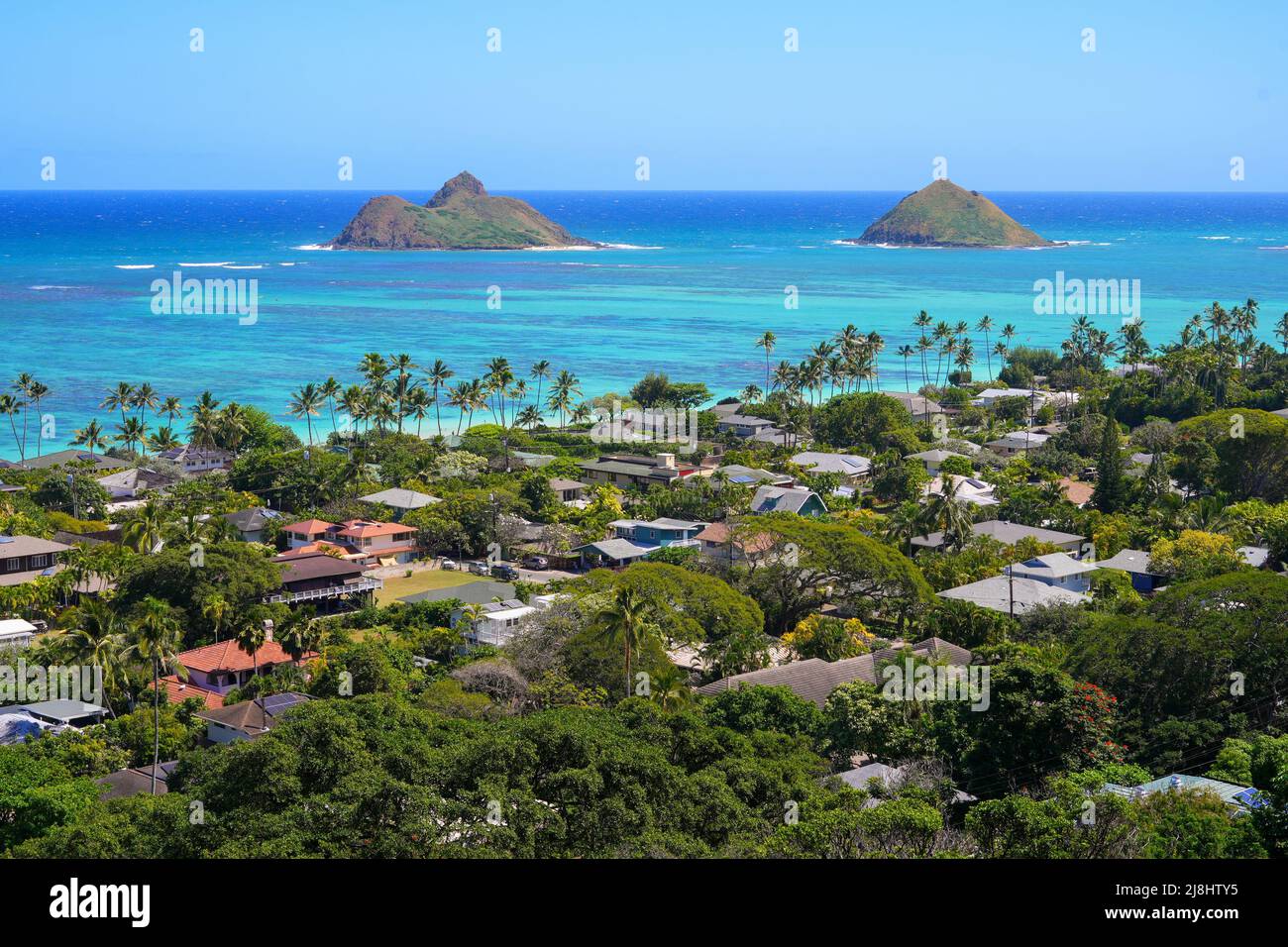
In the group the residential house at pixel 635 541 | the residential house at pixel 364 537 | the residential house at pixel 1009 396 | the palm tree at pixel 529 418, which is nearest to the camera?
the residential house at pixel 635 541

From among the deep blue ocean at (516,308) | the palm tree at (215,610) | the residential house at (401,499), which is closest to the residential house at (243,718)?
the palm tree at (215,610)

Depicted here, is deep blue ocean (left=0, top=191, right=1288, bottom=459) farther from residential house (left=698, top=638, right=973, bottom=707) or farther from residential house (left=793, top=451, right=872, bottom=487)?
residential house (left=698, top=638, right=973, bottom=707)

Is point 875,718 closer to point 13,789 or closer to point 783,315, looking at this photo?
point 13,789

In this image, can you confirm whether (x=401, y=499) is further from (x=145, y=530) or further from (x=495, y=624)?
(x=495, y=624)

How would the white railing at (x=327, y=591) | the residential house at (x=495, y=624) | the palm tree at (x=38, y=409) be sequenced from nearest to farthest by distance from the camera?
1. the residential house at (x=495, y=624)
2. the white railing at (x=327, y=591)
3. the palm tree at (x=38, y=409)

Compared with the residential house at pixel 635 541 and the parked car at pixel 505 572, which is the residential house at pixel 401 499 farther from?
the residential house at pixel 635 541

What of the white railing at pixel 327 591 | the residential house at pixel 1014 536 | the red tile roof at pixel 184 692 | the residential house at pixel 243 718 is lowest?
the red tile roof at pixel 184 692

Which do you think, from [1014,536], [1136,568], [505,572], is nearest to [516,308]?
[505,572]
